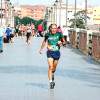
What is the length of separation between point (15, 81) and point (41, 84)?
1.01 meters

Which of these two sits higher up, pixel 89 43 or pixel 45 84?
pixel 89 43

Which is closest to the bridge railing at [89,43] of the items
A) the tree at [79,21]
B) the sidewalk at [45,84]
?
the sidewalk at [45,84]

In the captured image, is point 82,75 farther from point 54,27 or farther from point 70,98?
point 70,98

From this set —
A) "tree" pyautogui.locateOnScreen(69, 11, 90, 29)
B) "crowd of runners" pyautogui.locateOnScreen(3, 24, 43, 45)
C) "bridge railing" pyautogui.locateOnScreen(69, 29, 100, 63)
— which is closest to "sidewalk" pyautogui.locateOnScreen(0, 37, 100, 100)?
"bridge railing" pyautogui.locateOnScreen(69, 29, 100, 63)

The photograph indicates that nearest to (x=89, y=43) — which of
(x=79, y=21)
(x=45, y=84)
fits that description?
(x=45, y=84)

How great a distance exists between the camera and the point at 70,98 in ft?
39.0

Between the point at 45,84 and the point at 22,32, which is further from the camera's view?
the point at 22,32

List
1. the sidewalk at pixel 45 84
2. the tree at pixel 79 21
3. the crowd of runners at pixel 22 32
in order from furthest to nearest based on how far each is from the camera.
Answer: the tree at pixel 79 21
the crowd of runners at pixel 22 32
the sidewalk at pixel 45 84

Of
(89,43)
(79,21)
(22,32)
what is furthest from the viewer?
(79,21)

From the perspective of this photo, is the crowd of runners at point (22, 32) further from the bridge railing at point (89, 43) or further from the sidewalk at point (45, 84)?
the sidewalk at point (45, 84)

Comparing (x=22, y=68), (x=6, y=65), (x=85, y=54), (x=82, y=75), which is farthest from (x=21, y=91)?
(x=85, y=54)

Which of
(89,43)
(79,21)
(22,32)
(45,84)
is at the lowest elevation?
(79,21)

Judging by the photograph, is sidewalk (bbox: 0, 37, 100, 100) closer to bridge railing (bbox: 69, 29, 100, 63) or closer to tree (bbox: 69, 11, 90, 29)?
bridge railing (bbox: 69, 29, 100, 63)

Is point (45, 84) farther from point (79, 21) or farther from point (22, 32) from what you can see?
point (79, 21)
